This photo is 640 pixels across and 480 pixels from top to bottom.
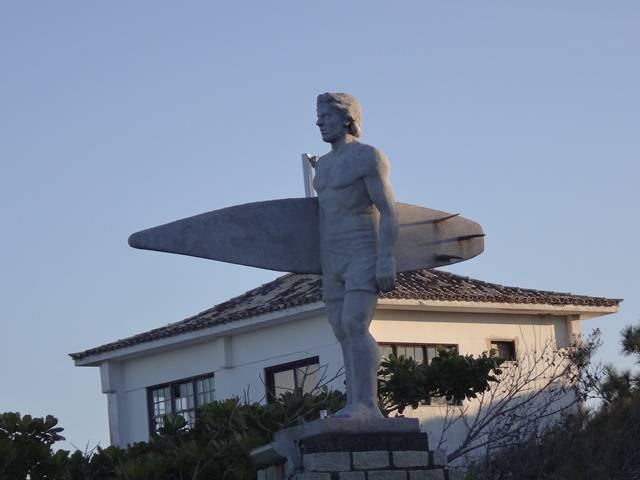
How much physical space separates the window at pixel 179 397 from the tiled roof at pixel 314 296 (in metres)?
0.92

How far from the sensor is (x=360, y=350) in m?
11.2

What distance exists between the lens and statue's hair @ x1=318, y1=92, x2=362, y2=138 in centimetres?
1138

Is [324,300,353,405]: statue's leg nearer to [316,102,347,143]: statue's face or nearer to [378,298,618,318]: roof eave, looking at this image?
[316,102,347,143]: statue's face

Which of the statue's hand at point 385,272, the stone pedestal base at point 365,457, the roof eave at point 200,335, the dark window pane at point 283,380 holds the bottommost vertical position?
the stone pedestal base at point 365,457

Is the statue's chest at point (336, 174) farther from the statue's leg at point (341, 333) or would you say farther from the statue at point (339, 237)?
the statue's leg at point (341, 333)

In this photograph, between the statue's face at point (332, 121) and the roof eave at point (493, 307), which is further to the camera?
the roof eave at point (493, 307)

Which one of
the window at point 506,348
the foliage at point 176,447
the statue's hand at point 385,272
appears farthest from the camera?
the window at point 506,348

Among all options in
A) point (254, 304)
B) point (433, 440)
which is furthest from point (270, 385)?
point (433, 440)

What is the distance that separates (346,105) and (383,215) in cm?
78

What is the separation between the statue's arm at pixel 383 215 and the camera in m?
11.2

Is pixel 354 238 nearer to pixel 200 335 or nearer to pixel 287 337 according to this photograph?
pixel 287 337

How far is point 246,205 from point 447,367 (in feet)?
23.3

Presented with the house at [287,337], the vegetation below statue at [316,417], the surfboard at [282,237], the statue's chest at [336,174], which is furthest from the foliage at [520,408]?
the statue's chest at [336,174]

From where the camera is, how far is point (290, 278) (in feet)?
92.2
